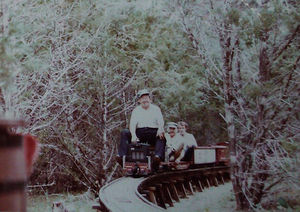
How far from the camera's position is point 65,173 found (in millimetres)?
4254

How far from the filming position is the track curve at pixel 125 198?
2.79 m

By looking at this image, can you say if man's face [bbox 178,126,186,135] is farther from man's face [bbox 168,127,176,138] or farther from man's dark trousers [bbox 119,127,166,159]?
man's dark trousers [bbox 119,127,166,159]

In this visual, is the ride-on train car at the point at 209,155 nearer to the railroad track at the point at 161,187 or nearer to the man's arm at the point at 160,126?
the railroad track at the point at 161,187

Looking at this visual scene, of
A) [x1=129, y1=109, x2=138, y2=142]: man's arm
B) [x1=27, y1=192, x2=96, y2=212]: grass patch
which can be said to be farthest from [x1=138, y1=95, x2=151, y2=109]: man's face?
[x1=27, y1=192, x2=96, y2=212]: grass patch

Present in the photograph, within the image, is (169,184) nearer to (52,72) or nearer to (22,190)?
(52,72)

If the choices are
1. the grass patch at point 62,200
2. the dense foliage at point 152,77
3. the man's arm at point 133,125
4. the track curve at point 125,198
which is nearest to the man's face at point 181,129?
the dense foliage at point 152,77

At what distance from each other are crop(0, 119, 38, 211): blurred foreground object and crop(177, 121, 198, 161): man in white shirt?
2.54 metres

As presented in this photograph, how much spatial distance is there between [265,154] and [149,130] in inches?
45.9

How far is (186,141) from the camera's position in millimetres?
4008

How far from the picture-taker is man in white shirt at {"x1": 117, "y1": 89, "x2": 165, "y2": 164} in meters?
3.84

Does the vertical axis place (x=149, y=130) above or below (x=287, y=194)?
above

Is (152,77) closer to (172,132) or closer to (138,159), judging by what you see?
(172,132)

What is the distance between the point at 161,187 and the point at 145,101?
0.86 metres

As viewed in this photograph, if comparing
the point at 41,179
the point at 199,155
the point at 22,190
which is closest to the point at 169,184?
the point at 199,155
